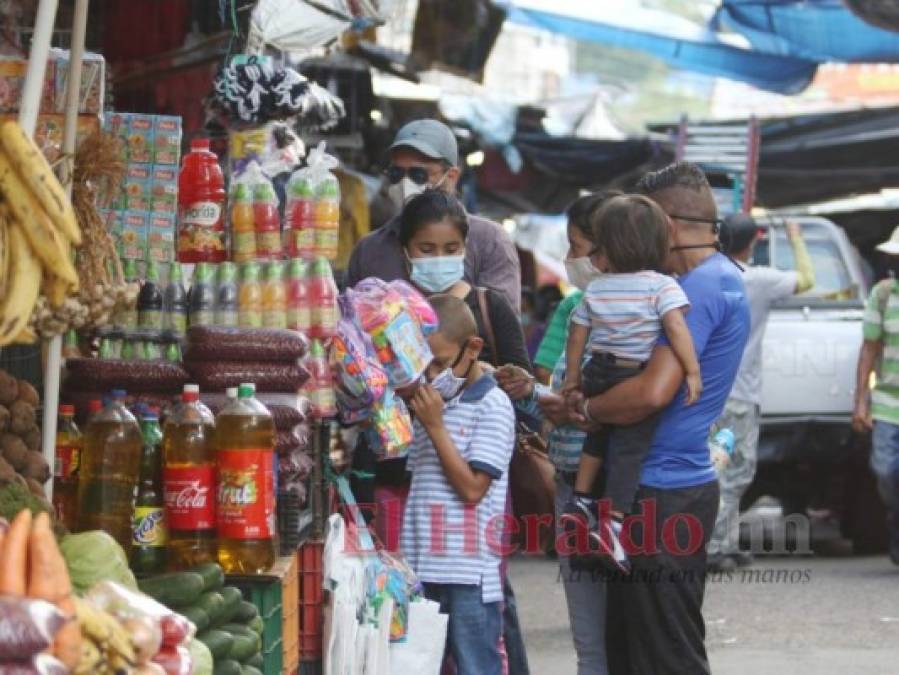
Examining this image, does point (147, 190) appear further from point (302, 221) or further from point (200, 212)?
point (302, 221)

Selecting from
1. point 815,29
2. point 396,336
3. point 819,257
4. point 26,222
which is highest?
point 815,29

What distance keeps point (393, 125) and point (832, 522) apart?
520cm

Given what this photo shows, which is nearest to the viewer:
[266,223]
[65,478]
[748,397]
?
[65,478]

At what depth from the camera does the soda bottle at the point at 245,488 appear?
18.4ft

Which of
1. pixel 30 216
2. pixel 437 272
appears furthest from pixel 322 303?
pixel 30 216

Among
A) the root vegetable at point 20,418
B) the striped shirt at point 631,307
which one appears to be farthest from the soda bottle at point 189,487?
the striped shirt at point 631,307

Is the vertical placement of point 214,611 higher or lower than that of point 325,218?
lower

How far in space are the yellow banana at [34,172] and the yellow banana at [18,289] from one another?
3.5 inches

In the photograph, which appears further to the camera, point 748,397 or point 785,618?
point 748,397

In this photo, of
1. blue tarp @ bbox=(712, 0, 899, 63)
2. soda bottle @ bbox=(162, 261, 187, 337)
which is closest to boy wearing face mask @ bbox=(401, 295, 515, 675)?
soda bottle @ bbox=(162, 261, 187, 337)

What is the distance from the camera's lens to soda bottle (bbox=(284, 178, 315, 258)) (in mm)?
6801

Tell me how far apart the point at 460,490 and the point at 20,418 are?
5.85ft

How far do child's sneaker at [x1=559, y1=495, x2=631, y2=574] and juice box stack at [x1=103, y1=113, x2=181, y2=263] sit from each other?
5.36 ft

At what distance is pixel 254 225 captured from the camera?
6.77 metres
